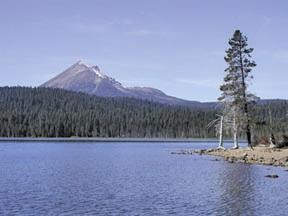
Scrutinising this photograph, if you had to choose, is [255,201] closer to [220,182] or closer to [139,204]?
[139,204]

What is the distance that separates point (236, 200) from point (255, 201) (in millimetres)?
1146

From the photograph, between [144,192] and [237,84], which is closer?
[144,192]

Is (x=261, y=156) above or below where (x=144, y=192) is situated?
above

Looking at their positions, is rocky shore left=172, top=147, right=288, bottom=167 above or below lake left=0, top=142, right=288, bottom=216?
above

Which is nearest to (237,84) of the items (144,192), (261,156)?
(261,156)

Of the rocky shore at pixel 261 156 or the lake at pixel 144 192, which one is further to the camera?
the rocky shore at pixel 261 156

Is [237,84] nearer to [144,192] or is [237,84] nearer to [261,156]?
[261,156]

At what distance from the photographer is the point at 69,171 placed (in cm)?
5394

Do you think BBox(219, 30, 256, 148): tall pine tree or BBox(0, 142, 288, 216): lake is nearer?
BBox(0, 142, 288, 216): lake

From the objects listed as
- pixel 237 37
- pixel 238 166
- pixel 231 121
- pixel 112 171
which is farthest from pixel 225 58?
pixel 112 171

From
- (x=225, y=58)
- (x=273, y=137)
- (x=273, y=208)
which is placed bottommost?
(x=273, y=208)

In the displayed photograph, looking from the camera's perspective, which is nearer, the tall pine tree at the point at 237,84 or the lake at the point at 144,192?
the lake at the point at 144,192

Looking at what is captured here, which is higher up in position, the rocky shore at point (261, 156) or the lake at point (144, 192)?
the rocky shore at point (261, 156)

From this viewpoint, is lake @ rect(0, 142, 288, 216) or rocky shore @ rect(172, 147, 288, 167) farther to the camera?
rocky shore @ rect(172, 147, 288, 167)
